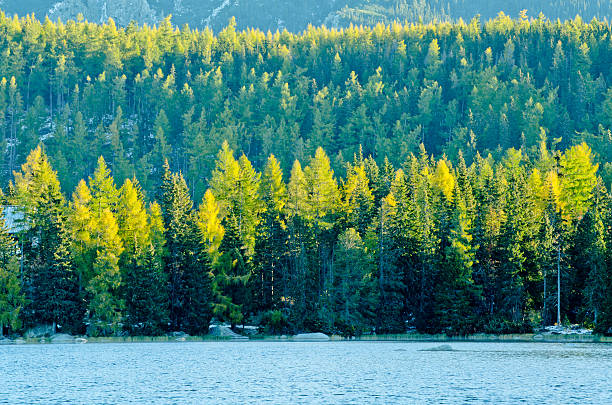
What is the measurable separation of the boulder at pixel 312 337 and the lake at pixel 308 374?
10.1 m

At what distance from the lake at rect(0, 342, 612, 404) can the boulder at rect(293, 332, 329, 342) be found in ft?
33.0

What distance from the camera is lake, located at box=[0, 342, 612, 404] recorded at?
3909 centimetres

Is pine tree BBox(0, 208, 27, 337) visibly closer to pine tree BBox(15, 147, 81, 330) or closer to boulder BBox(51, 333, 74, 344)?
pine tree BBox(15, 147, 81, 330)

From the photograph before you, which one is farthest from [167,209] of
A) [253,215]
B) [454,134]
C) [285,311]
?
[454,134]

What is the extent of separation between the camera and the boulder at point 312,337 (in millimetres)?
81688

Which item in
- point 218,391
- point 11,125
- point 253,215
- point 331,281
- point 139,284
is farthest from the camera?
point 11,125

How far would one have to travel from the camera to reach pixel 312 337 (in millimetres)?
82500

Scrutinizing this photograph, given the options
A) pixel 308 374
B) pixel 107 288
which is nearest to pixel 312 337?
pixel 107 288

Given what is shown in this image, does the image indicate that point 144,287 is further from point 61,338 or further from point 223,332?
point 223,332

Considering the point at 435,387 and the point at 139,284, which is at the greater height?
the point at 139,284

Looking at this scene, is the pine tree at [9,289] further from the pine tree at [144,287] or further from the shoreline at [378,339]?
the pine tree at [144,287]

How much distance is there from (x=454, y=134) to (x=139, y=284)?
99.3m

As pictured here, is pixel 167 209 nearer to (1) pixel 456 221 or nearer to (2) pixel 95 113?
(1) pixel 456 221

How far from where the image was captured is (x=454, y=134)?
6481 inches
